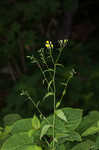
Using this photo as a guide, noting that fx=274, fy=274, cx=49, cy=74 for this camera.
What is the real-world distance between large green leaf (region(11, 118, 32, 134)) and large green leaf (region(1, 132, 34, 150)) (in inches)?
2.9

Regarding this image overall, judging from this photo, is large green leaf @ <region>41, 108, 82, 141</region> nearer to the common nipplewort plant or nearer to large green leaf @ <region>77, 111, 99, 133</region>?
the common nipplewort plant

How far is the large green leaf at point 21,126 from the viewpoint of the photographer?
1.51m

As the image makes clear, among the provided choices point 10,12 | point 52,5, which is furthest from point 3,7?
point 52,5

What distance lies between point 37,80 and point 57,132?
2733 mm

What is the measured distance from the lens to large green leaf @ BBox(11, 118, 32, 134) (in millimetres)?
1511

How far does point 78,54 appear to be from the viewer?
4836mm

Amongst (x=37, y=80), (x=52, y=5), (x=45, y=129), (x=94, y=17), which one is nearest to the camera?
(x=45, y=129)

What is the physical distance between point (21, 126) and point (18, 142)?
0.13 meters

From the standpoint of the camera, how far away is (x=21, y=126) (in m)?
1.52

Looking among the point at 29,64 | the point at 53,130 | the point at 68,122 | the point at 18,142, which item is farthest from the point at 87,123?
the point at 29,64

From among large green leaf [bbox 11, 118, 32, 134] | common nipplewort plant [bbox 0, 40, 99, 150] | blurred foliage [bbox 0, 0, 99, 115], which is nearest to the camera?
common nipplewort plant [bbox 0, 40, 99, 150]

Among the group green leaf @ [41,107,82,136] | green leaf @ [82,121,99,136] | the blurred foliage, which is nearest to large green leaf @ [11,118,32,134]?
green leaf @ [41,107,82,136]

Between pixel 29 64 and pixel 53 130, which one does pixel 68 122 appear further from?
pixel 29 64

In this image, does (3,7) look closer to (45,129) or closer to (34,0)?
(34,0)
